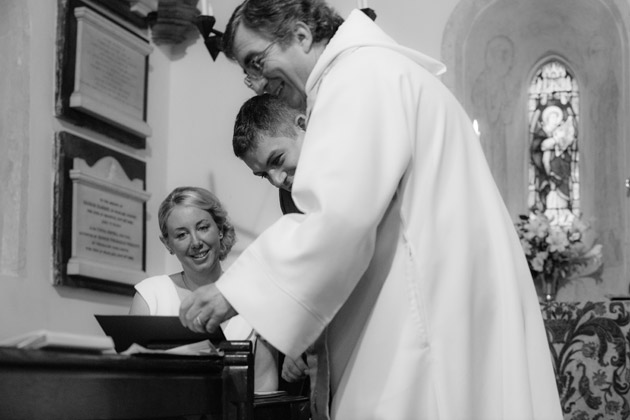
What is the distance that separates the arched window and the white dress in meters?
4.02

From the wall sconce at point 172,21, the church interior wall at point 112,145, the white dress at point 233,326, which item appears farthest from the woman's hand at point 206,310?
the wall sconce at point 172,21

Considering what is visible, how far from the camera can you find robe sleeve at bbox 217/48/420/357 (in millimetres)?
2432

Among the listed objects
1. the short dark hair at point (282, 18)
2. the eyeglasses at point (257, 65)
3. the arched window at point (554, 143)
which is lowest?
the eyeglasses at point (257, 65)

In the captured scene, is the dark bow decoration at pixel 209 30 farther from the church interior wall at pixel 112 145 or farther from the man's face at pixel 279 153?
the man's face at pixel 279 153

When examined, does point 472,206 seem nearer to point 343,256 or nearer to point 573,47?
point 343,256

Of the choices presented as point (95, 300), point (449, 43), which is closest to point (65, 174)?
point (95, 300)

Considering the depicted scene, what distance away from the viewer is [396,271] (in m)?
2.56

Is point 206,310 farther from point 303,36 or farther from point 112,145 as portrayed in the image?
point 112,145

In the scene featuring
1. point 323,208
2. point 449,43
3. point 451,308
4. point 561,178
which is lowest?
point 451,308

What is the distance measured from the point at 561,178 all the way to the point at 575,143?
30 cm

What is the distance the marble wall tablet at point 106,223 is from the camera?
7.12m

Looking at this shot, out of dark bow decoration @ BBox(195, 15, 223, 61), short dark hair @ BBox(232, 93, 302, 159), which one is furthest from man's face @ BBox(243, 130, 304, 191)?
dark bow decoration @ BBox(195, 15, 223, 61)

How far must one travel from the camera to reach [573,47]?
8.41m

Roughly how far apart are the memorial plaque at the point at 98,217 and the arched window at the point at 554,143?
299 centimetres
